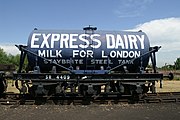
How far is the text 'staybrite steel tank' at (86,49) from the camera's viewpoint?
579 inches

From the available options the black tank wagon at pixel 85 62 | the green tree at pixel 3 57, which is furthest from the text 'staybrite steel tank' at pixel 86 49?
the green tree at pixel 3 57

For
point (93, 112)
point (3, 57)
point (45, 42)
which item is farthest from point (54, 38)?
point (3, 57)

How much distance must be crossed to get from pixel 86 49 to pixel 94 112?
13.5 ft

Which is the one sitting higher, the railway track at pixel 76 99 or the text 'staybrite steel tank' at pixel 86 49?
the text 'staybrite steel tank' at pixel 86 49

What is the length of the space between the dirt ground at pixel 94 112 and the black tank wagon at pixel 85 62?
133 cm

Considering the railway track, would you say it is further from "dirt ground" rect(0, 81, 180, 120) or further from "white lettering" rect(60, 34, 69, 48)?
"white lettering" rect(60, 34, 69, 48)

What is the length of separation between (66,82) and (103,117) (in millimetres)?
4174

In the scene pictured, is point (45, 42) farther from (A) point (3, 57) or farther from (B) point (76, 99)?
(A) point (3, 57)

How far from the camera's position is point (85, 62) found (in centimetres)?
1500

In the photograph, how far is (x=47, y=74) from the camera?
14.2 metres

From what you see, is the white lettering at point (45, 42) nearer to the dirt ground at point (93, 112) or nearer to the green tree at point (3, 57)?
the dirt ground at point (93, 112)

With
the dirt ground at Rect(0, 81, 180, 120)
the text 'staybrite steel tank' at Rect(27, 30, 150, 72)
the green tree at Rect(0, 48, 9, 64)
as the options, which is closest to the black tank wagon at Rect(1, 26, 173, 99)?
the text 'staybrite steel tank' at Rect(27, 30, 150, 72)

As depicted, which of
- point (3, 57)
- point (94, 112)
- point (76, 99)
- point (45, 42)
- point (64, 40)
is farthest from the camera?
point (3, 57)

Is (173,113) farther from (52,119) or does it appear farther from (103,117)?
(52,119)
